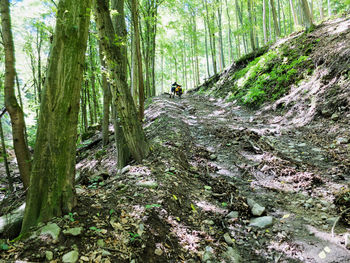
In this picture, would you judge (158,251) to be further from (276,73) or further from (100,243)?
(276,73)

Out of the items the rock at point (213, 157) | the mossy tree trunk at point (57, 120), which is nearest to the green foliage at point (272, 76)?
the rock at point (213, 157)

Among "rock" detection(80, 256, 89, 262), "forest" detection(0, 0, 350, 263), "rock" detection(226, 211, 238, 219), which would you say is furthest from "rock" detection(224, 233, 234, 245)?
"rock" detection(80, 256, 89, 262)

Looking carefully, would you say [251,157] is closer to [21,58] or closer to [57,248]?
[57,248]

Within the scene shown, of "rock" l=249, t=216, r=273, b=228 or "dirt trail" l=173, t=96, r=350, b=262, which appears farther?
"rock" l=249, t=216, r=273, b=228

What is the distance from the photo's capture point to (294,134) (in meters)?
6.02

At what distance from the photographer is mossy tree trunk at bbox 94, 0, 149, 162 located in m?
4.45

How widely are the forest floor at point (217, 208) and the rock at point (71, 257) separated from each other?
35 millimetres

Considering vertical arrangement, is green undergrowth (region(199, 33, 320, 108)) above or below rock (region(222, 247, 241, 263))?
above

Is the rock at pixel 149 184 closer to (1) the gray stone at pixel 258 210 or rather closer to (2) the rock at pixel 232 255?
(2) the rock at pixel 232 255

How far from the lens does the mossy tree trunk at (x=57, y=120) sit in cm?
231

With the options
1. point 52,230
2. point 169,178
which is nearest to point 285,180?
point 169,178

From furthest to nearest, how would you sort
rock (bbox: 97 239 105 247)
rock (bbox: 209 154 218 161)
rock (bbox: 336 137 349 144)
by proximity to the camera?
rock (bbox: 209 154 218 161) → rock (bbox: 336 137 349 144) → rock (bbox: 97 239 105 247)

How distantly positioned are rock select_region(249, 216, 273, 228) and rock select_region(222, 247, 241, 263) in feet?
2.14

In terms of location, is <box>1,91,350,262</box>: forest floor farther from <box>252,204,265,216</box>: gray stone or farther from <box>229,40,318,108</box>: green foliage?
<box>229,40,318,108</box>: green foliage
